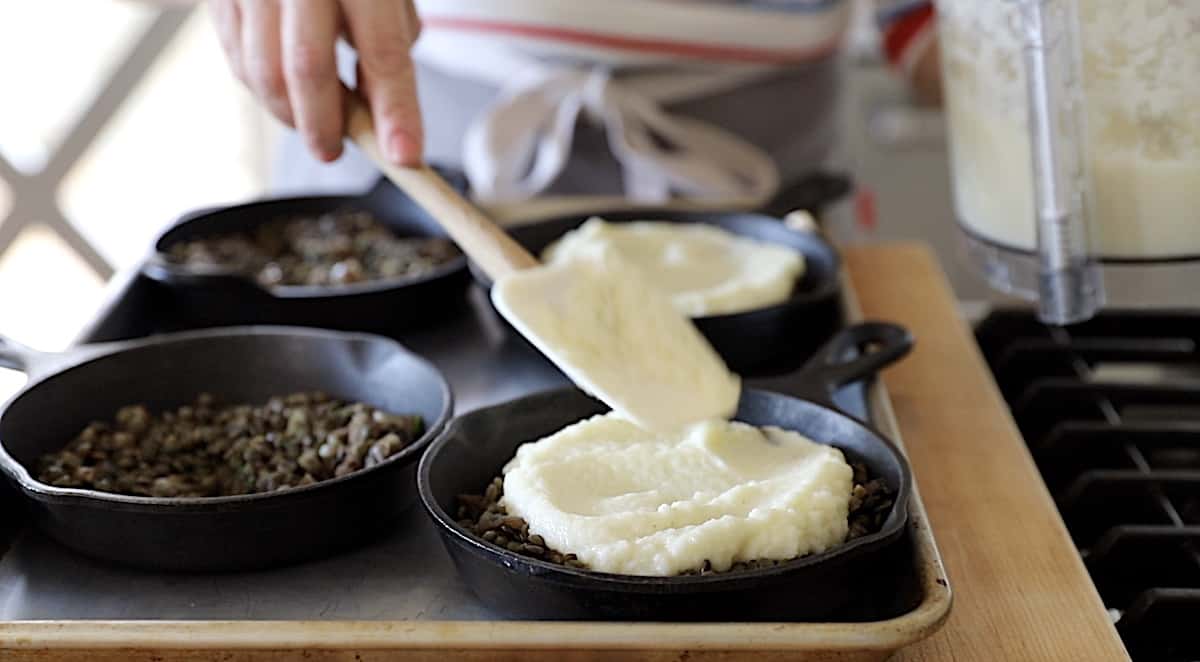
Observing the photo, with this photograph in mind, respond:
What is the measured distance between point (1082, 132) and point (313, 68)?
17.5 inches

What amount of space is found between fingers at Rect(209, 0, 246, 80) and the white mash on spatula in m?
0.25

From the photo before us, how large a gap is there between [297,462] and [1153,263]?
1.61 feet

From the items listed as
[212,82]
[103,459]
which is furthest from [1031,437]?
[212,82]

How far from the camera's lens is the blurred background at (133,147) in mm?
1981

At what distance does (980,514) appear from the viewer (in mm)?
765

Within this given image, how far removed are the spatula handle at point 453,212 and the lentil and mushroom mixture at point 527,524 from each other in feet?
0.52

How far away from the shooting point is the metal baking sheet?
58 centimetres

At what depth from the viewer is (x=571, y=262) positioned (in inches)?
32.4

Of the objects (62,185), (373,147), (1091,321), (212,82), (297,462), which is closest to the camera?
(297,462)

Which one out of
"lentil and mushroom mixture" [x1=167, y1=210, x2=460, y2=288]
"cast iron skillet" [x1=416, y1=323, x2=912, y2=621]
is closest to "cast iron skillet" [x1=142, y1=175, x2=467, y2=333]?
"lentil and mushroom mixture" [x1=167, y1=210, x2=460, y2=288]

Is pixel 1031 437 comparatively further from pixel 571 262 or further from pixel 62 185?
pixel 62 185

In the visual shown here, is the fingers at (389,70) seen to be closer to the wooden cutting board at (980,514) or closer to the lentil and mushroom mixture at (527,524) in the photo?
the lentil and mushroom mixture at (527,524)

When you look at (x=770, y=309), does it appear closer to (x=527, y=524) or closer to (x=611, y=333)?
(x=611, y=333)

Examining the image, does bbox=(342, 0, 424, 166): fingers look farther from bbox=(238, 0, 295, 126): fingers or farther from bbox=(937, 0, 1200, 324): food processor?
bbox=(937, 0, 1200, 324): food processor
